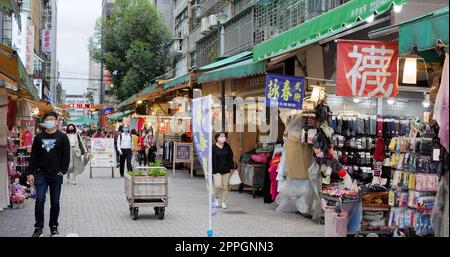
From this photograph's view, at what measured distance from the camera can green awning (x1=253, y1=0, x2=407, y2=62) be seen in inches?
316

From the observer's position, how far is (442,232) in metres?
6.30

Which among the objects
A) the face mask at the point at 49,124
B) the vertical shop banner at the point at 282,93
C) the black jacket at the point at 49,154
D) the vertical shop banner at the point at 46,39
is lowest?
the black jacket at the point at 49,154

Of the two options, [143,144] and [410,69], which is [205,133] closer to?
[410,69]

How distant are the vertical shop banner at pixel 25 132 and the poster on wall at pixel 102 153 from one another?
573 cm

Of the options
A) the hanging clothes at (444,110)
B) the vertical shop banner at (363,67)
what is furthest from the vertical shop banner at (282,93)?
the hanging clothes at (444,110)

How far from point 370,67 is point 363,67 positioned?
102 mm

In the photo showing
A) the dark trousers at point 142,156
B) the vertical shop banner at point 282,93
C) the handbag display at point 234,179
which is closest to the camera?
the vertical shop banner at point 282,93

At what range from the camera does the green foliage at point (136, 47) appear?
4384 centimetres

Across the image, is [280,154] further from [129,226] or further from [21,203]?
[21,203]

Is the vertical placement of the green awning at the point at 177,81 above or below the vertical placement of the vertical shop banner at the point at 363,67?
above

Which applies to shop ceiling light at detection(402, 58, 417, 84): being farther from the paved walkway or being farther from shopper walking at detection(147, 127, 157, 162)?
shopper walking at detection(147, 127, 157, 162)

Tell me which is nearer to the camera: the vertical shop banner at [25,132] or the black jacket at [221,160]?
the black jacket at [221,160]

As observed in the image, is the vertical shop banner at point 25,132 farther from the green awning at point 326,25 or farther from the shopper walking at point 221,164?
the green awning at point 326,25

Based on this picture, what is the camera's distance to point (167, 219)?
12.0m
